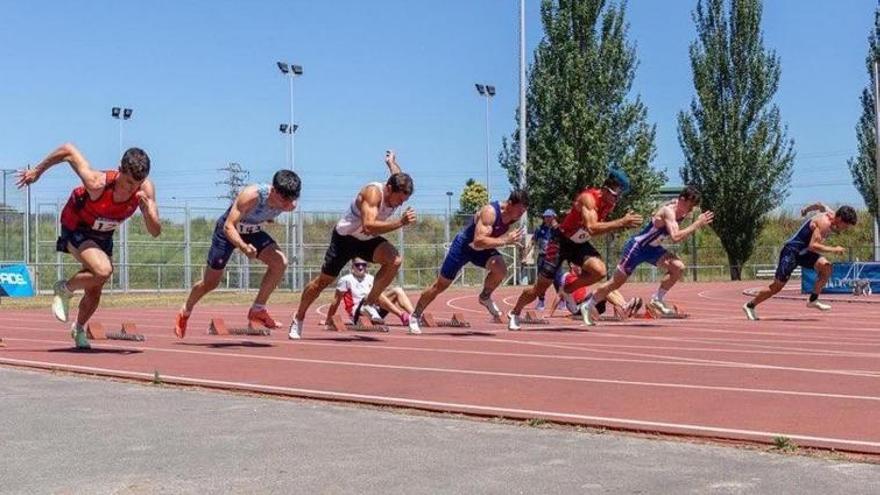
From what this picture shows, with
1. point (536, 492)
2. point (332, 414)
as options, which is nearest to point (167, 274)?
point (332, 414)

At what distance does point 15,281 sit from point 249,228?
20.4m

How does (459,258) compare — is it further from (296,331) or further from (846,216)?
(846,216)

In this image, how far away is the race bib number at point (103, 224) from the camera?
993 cm

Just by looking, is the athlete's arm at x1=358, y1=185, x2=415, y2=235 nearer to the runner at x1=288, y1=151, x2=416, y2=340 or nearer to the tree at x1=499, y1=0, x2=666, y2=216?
the runner at x1=288, y1=151, x2=416, y2=340

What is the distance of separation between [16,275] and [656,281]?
25.1m

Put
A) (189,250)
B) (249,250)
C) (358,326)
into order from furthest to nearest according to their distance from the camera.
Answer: (189,250)
(358,326)
(249,250)

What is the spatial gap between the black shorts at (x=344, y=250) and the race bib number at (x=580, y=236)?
2.82m

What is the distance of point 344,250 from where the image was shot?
11805 millimetres

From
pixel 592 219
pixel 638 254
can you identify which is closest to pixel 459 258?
pixel 592 219

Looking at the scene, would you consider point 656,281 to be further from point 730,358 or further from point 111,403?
point 111,403

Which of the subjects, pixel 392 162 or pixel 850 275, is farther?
pixel 850 275

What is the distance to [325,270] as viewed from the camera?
1182cm

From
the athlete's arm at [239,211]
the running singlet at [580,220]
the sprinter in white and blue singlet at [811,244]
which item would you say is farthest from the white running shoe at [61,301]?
the sprinter in white and blue singlet at [811,244]

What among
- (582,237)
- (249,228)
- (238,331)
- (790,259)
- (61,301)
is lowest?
(238,331)
